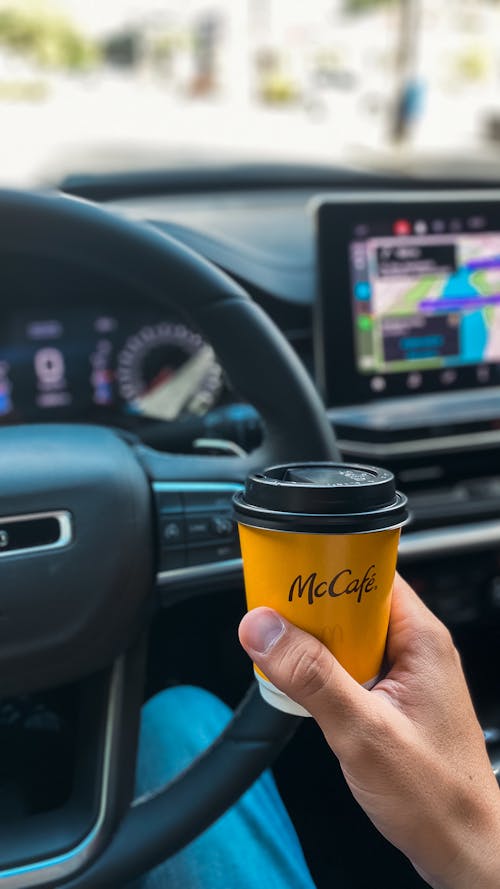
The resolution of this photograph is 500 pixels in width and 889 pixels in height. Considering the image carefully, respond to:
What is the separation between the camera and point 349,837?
46.7 inches

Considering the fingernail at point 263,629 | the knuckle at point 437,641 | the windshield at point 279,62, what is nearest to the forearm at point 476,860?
the knuckle at point 437,641

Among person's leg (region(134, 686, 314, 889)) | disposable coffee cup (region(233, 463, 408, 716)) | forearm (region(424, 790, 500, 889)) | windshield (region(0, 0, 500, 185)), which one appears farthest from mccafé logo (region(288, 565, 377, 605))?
windshield (region(0, 0, 500, 185))

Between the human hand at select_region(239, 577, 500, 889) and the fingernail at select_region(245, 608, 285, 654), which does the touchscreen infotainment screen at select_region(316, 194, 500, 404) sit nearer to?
A: the human hand at select_region(239, 577, 500, 889)

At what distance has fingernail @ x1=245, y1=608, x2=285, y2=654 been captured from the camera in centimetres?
70

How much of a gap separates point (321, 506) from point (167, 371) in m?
1.20

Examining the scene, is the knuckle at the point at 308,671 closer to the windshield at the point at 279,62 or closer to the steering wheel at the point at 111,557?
the steering wheel at the point at 111,557

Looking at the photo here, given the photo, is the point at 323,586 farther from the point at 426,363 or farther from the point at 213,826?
the point at 426,363

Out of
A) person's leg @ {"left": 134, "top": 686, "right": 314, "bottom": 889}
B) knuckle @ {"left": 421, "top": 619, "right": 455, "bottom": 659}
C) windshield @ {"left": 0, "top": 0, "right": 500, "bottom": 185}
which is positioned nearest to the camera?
knuckle @ {"left": 421, "top": 619, "right": 455, "bottom": 659}

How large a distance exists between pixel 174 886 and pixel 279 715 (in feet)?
0.72

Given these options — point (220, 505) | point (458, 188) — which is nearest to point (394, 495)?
point (220, 505)

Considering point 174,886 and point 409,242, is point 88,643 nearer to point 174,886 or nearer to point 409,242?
point 174,886

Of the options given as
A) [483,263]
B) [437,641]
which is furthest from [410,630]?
[483,263]

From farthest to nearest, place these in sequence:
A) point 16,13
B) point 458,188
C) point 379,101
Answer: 1. point 16,13
2. point 379,101
3. point 458,188

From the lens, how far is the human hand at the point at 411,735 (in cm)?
69
